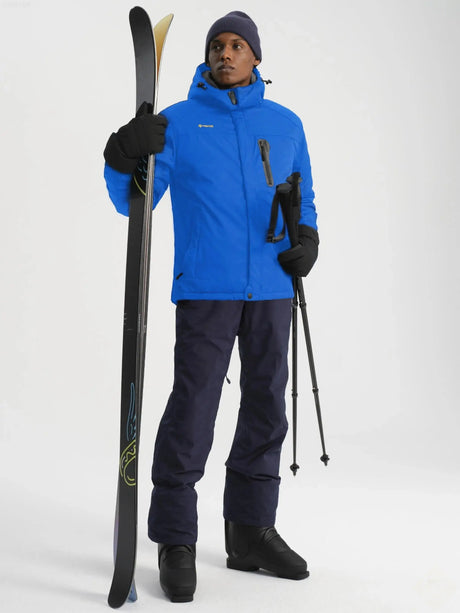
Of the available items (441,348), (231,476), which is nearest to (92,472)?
(231,476)

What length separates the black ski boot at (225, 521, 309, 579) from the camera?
2.91m

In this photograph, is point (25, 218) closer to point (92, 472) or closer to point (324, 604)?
point (92, 472)

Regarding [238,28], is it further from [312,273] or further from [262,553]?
[312,273]

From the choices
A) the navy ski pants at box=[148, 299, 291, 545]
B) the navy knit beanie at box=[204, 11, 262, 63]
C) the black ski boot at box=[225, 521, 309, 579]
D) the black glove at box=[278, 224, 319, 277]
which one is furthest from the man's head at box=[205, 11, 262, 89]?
the black ski boot at box=[225, 521, 309, 579]

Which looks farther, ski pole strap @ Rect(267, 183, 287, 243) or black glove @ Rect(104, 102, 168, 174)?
ski pole strap @ Rect(267, 183, 287, 243)

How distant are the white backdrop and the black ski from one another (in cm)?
75

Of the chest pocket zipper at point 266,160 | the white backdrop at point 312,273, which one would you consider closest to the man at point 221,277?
the chest pocket zipper at point 266,160

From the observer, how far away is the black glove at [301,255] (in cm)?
288

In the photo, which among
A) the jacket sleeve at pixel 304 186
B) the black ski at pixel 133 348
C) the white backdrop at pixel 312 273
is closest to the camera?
the black ski at pixel 133 348

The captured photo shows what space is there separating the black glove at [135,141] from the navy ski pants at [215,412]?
46cm

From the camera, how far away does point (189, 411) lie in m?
2.80

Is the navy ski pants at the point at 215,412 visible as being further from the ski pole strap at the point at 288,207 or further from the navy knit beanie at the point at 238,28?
the navy knit beanie at the point at 238,28

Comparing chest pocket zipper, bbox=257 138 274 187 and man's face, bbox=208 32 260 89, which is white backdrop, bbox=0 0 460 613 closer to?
chest pocket zipper, bbox=257 138 274 187

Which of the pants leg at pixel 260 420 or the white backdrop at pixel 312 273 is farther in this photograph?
the white backdrop at pixel 312 273
